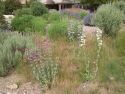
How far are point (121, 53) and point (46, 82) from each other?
258 cm

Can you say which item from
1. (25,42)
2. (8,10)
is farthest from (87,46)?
(8,10)

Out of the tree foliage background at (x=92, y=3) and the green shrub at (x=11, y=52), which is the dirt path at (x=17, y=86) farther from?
the tree foliage background at (x=92, y=3)

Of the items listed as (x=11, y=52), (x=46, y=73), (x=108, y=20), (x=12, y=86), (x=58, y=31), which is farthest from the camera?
(x=108, y=20)

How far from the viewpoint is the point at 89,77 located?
7758 mm

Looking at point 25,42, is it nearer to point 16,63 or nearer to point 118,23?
point 16,63

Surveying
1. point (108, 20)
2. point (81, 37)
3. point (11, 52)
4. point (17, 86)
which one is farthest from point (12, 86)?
point (108, 20)

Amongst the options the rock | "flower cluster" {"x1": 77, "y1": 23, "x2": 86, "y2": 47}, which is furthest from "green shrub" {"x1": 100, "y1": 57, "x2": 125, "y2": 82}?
the rock

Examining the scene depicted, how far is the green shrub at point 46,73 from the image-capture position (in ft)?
24.7

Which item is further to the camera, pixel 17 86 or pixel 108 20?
pixel 108 20

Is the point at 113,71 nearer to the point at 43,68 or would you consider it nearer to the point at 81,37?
the point at 81,37

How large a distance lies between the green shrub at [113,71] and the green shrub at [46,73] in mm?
1012

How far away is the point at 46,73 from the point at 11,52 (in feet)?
5.46

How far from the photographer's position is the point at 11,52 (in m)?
9.02

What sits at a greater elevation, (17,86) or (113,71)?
(113,71)
